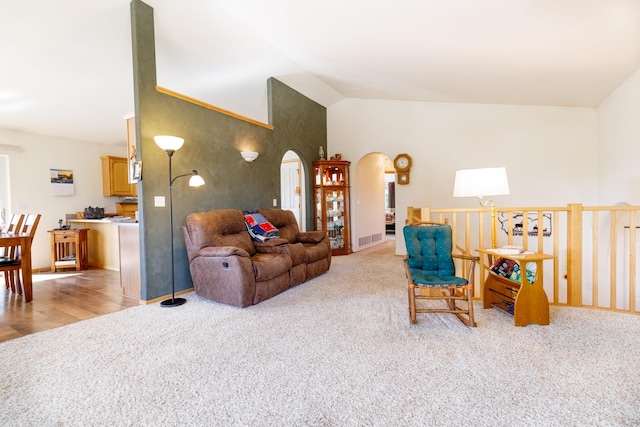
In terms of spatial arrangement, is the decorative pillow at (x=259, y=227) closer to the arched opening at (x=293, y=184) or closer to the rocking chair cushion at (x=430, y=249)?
the rocking chair cushion at (x=430, y=249)

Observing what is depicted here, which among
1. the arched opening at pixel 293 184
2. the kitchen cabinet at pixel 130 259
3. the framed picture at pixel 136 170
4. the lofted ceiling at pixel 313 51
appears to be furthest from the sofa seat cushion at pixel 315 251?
the lofted ceiling at pixel 313 51

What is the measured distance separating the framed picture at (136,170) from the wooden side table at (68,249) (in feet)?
9.79

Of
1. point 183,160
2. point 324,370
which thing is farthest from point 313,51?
point 324,370

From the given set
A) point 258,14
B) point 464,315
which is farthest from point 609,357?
point 258,14

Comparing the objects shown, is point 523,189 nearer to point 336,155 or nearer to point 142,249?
point 336,155

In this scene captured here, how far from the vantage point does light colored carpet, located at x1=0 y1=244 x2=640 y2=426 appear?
61.8 inches

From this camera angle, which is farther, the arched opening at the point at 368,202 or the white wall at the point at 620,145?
the arched opening at the point at 368,202

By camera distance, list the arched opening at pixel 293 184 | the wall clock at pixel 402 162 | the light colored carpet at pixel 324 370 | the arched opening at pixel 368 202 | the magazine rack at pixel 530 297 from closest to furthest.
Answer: the light colored carpet at pixel 324 370
the magazine rack at pixel 530 297
the wall clock at pixel 402 162
the arched opening at pixel 368 202
the arched opening at pixel 293 184

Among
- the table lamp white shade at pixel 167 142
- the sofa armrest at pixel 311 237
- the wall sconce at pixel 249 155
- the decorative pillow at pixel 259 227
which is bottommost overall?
the sofa armrest at pixel 311 237

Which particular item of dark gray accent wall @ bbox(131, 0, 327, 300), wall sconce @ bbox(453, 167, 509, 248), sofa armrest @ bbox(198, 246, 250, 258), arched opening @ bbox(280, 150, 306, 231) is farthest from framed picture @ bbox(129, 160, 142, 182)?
arched opening @ bbox(280, 150, 306, 231)

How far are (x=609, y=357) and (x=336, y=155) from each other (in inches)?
215

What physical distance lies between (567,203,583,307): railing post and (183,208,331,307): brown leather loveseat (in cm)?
291

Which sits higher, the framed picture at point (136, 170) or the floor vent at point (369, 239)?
the framed picture at point (136, 170)

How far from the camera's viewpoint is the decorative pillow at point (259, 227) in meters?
4.15
